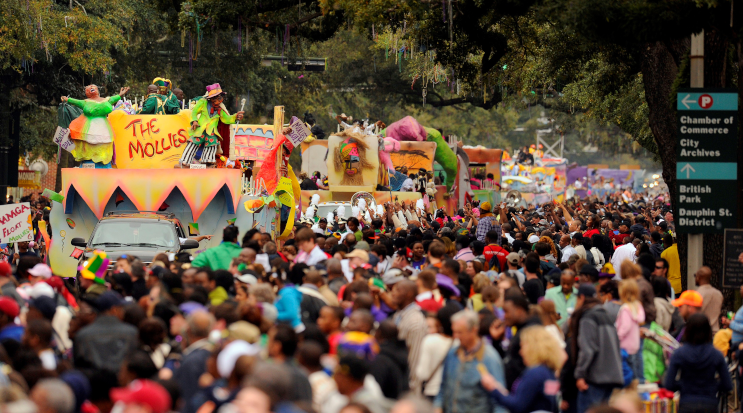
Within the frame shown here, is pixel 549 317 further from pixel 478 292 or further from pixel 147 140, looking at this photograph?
pixel 147 140

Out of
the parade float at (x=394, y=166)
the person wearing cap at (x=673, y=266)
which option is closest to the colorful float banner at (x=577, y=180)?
the parade float at (x=394, y=166)

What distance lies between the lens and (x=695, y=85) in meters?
11.7

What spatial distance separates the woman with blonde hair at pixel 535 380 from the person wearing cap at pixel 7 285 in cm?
426

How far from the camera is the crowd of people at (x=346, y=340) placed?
20.2 ft

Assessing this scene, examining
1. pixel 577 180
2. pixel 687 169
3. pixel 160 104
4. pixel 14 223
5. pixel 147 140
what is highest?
pixel 577 180

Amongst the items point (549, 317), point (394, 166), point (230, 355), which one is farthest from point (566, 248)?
point (394, 166)

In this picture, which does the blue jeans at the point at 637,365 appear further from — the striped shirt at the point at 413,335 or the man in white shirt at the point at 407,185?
the man in white shirt at the point at 407,185

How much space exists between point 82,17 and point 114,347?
20100mm

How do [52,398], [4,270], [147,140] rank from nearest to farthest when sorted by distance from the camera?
[52,398]
[4,270]
[147,140]

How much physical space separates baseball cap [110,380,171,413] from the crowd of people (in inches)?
0.4

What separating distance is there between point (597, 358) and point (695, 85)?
185 inches

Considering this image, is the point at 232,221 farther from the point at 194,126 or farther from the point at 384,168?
the point at 384,168

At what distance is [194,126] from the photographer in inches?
738

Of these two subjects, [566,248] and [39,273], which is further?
[566,248]
